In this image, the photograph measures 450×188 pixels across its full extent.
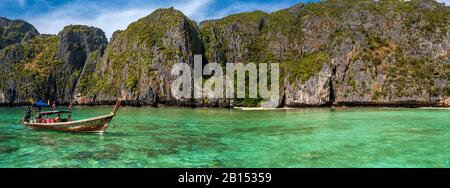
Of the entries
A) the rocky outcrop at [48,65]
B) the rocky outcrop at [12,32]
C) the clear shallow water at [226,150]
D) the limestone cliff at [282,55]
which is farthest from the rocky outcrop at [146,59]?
the rocky outcrop at [12,32]

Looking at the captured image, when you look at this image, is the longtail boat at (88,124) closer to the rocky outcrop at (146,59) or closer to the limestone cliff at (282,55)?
the rocky outcrop at (146,59)

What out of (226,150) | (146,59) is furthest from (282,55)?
(226,150)

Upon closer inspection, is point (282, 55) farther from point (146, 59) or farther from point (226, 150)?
point (226, 150)

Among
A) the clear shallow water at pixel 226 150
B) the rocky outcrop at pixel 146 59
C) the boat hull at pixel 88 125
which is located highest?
the rocky outcrop at pixel 146 59

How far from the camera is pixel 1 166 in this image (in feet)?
54.6

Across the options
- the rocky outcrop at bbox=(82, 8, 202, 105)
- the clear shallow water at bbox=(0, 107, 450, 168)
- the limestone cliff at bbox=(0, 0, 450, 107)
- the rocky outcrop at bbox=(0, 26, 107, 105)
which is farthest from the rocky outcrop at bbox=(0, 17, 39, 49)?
the clear shallow water at bbox=(0, 107, 450, 168)

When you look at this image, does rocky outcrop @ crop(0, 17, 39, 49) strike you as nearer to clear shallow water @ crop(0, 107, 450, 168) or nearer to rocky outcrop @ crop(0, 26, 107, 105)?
rocky outcrop @ crop(0, 26, 107, 105)

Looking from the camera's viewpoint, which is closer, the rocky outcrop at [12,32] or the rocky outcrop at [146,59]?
the rocky outcrop at [146,59]

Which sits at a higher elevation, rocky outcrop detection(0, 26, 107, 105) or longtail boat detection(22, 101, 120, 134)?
rocky outcrop detection(0, 26, 107, 105)

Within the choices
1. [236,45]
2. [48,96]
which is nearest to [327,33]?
[236,45]

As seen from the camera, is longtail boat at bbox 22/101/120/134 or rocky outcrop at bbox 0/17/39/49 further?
rocky outcrop at bbox 0/17/39/49

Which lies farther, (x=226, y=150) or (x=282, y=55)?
(x=282, y=55)

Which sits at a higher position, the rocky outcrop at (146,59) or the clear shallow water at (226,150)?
the rocky outcrop at (146,59)

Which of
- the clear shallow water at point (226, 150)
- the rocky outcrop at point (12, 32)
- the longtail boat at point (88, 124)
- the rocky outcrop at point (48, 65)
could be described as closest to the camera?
the clear shallow water at point (226, 150)
